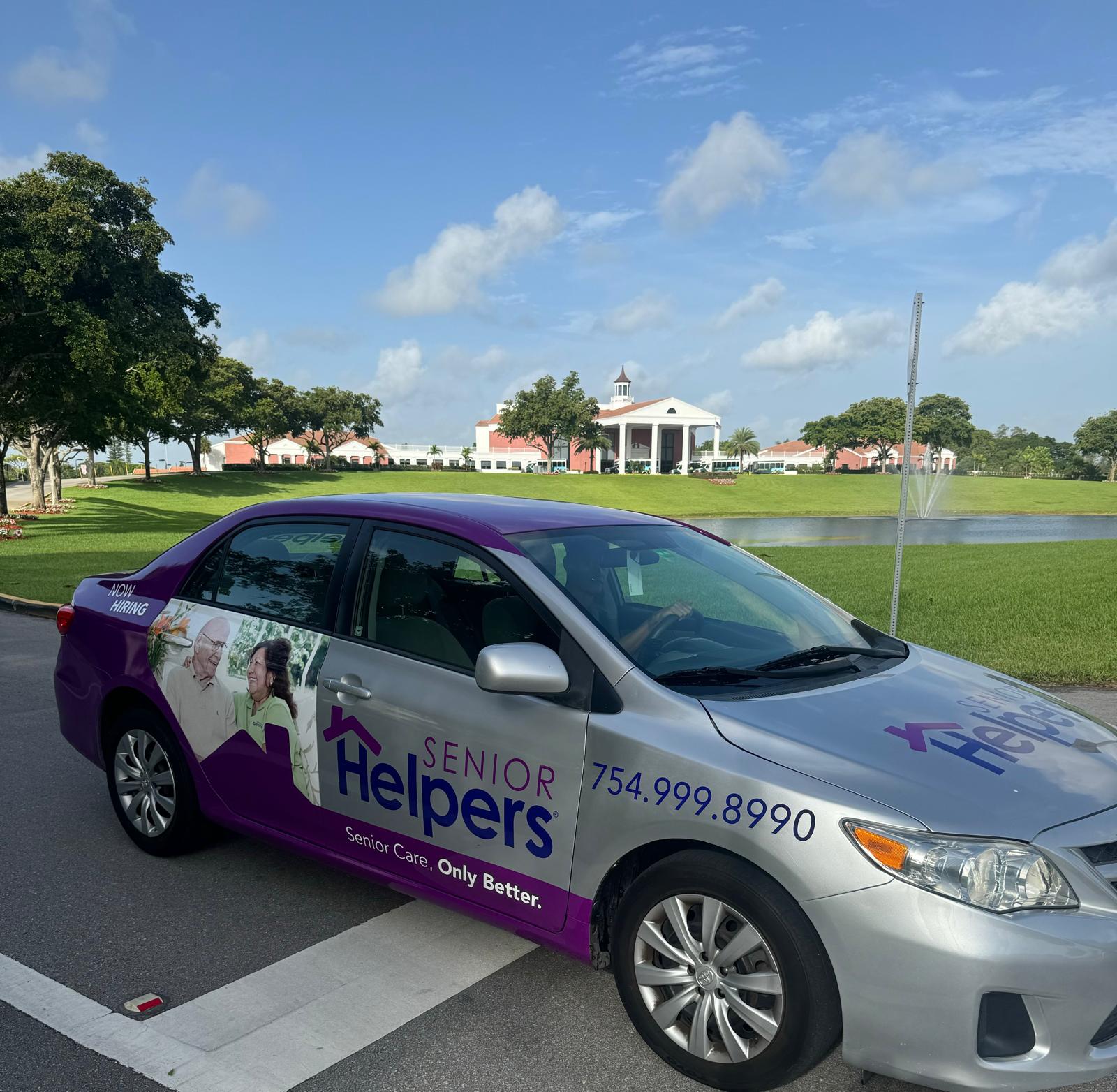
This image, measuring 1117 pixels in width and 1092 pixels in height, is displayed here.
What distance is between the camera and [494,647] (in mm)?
2938

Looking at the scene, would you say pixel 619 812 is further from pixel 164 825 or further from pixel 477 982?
pixel 164 825

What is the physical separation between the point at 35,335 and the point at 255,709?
2646cm

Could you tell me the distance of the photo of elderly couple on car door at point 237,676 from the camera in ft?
11.8

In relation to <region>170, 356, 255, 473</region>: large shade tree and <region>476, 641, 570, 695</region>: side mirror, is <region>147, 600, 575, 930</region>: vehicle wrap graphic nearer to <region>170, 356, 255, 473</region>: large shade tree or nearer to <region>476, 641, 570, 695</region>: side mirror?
<region>476, 641, 570, 695</region>: side mirror

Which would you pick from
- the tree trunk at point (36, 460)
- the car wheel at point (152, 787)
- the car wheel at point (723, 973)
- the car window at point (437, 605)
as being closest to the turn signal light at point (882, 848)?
the car wheel at point (723, 973)

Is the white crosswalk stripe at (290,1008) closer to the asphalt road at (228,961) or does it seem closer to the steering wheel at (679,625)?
the asphalt road at (228,961)

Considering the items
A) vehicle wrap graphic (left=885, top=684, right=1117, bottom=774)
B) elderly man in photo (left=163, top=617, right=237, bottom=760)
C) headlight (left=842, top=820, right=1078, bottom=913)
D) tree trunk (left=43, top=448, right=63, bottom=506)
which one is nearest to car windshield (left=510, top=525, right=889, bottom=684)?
vehicle wrap graphic (left=885, top=684, right=1117, bottom=774)

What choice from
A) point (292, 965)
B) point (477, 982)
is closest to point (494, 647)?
point (477, 982)

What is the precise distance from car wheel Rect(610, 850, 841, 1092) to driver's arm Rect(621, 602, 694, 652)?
0.71 metres

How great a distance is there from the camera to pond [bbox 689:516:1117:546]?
29266 millimetres

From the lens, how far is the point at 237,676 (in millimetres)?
3828

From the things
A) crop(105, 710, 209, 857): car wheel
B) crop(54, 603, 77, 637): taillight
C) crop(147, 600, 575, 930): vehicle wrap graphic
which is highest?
crop(54, 603, 77, 637): taillight

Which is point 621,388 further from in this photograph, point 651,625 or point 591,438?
point 651,625

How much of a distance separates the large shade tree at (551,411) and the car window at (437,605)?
83914mm
